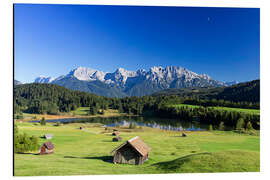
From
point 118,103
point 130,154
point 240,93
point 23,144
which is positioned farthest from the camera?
point 240,93

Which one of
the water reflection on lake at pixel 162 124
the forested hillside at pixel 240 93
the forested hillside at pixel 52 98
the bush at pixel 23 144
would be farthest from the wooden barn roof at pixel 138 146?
the forested hillside at pixel 52 98

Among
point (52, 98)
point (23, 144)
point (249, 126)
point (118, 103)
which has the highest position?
point (52, 98)

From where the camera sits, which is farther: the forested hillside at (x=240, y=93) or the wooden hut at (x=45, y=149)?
the forested hillside at (x=240, y=93)

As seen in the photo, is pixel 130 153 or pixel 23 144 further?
pixel 23 144

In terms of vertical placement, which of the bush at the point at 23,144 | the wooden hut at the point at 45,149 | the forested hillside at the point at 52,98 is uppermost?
the forested hillside at the point at 52,98

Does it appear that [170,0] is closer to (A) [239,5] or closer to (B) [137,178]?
(A) [239,5]

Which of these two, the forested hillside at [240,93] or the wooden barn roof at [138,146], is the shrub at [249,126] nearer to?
the forested hillside at [240,93]

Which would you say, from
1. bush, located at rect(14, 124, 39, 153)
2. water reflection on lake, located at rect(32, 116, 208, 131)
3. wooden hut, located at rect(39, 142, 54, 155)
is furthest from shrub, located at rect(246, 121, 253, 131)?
bush, located at rect(14, 124, 39, 153)

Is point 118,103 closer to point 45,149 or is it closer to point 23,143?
point 45,149

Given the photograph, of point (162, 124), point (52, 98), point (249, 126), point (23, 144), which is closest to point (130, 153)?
point (23, 144)

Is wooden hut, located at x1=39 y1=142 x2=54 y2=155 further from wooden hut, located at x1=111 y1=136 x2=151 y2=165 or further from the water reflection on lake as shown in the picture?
the water reflection on lake
